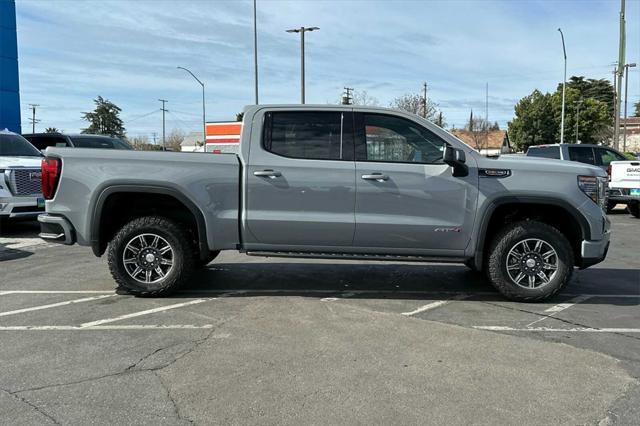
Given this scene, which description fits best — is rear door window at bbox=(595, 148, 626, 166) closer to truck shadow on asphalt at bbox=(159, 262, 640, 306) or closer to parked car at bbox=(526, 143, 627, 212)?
parked car at bbox=(526, 143, 627, 212)

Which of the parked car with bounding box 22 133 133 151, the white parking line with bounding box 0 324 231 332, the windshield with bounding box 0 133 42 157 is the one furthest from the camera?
the parked car with bounding box 22 133 133 151

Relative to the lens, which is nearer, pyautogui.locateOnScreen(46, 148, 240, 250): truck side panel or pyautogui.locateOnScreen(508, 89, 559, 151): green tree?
pyautogui.locateOnScreen(46, 148, 240, 250): truck side panel

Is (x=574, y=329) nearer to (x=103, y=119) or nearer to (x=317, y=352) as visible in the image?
(x=317, y=352)

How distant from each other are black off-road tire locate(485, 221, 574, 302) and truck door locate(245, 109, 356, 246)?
62.6 inches

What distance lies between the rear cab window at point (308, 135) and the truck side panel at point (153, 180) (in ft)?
1.66

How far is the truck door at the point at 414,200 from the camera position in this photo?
5648 millimetres

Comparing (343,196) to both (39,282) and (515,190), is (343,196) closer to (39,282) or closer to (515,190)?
(515,190)

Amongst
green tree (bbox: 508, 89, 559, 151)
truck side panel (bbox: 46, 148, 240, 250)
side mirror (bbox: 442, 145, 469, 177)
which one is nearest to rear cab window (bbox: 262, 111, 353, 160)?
truck side panel (bbox: 46, 148, 240, 250)

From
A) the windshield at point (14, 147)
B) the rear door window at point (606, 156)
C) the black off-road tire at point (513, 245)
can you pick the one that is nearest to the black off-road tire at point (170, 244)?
the black off-road tire at point (513, 245)

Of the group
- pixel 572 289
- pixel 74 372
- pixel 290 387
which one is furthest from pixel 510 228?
pixel 74 372

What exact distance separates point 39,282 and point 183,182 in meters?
2.66

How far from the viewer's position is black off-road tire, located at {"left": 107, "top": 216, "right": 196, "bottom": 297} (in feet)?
19.1

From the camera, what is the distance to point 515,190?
5.61 m

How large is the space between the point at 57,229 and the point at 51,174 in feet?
1.96
